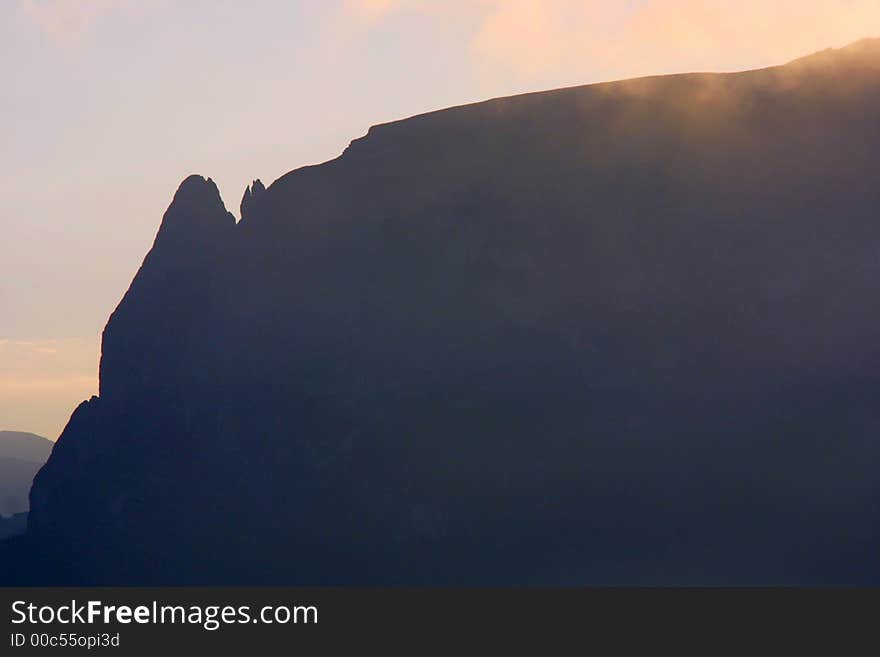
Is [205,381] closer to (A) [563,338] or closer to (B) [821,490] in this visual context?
(A) [563,338]

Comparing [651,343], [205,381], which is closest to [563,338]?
[651,343]

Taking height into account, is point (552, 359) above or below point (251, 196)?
below

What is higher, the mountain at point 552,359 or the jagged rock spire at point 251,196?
the jagged rock spire at point 251,196

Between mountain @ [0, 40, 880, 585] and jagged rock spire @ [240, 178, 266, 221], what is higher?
jagged rock spire @ [240, 178, 266, 221]

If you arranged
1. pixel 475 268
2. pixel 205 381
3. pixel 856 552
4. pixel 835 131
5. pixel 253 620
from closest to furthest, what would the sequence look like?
1. pixel 253 620
2. pixel 856 552
3. pixel 835 131
4. pixel 475 268
5. pixel 205 381

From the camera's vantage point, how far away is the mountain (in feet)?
283

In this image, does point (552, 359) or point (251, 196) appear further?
point (251, 196)

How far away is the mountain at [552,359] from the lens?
8631 centimetres

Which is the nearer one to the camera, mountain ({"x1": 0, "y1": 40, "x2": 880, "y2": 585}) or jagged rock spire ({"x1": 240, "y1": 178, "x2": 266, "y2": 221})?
mountain ({"x1": 0, "y1": 40, "x2": 880, "y2": 585})

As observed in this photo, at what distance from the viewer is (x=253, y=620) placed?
42719mm

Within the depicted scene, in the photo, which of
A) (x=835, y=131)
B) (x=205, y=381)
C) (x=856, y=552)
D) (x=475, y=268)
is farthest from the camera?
(x=205, y=381)

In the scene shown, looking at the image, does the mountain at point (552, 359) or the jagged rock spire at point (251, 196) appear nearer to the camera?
the mountain at point (552, 359)

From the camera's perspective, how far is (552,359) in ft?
308

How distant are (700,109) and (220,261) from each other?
39241 mm
